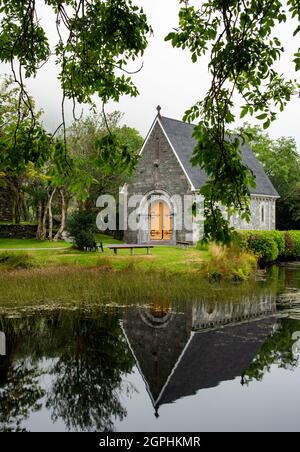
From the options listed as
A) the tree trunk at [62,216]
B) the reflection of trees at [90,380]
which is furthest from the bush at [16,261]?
the tree trunk at [62,216]

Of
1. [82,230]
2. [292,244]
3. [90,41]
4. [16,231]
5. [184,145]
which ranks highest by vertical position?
[184,145]

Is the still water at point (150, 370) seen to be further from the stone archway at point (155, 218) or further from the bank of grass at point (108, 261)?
the stone archway at point (155, 218)

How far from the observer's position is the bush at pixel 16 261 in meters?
17.0

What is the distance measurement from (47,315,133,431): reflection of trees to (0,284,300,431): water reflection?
0.04 feet

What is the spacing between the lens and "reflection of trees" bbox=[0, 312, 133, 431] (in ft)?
19.2

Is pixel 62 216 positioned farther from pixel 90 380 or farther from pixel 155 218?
pixel 90 380

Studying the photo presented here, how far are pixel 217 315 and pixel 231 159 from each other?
690cm

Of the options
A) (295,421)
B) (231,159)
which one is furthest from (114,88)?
(295,421)

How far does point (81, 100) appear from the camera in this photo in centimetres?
752

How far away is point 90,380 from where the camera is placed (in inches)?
273

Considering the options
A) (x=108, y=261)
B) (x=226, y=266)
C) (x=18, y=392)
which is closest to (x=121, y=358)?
(x=18, y=392)

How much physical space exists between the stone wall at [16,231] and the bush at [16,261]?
12973 millimetres


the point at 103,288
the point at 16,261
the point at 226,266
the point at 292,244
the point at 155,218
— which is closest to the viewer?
the point at 103,288

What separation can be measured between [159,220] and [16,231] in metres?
9.50
